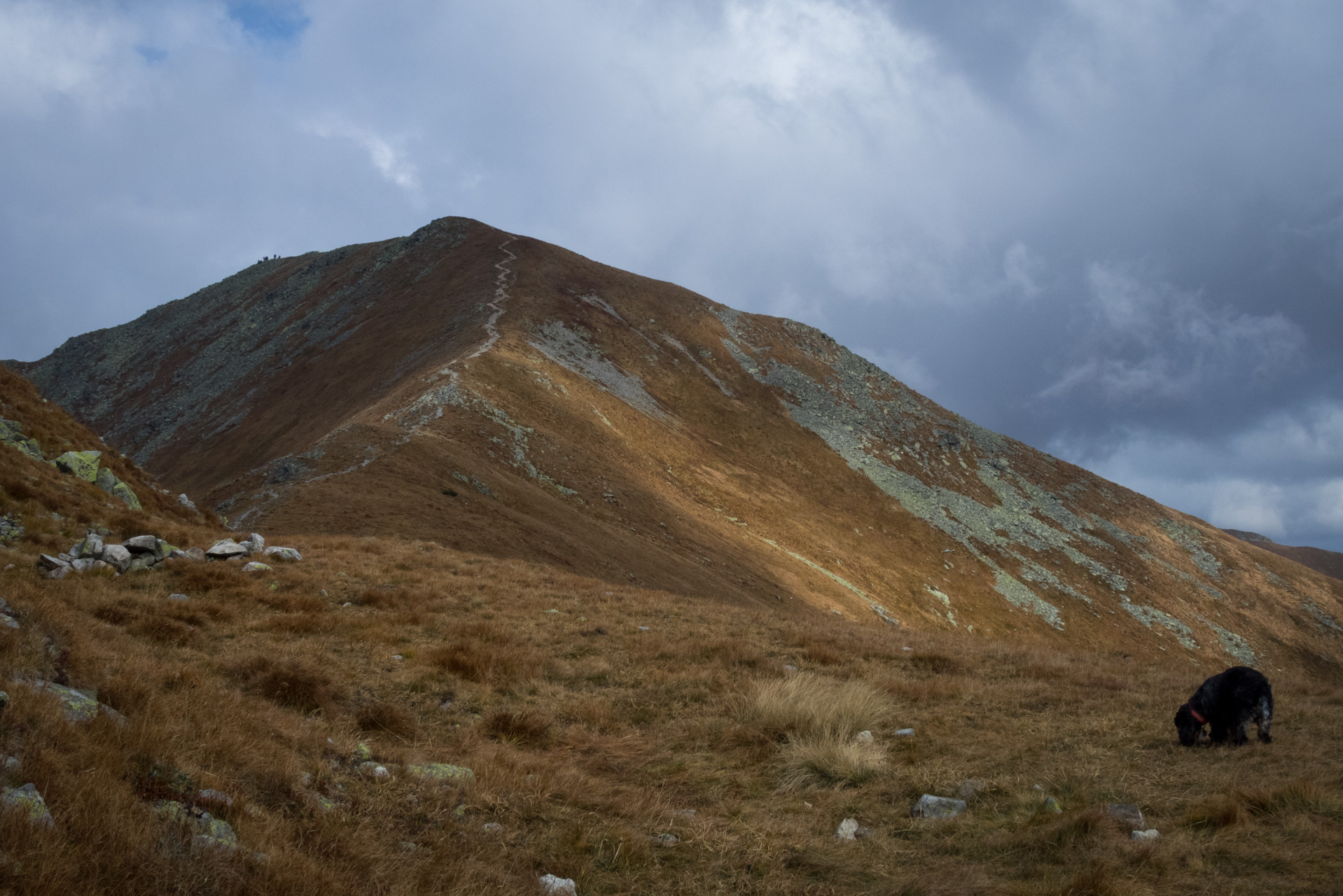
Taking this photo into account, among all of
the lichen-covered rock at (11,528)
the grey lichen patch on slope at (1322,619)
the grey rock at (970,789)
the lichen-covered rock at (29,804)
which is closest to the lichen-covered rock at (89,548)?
the lichen-covered rock at (11,528)

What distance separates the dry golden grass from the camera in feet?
13.8

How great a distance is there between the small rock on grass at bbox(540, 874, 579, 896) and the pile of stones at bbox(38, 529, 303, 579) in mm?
8947

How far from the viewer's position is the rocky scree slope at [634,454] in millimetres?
27234

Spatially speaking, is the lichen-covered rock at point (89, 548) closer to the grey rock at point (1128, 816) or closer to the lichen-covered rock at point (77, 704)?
the lichen-covered rock at point (77, 704)

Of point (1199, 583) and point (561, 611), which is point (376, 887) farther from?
point (1199, 583)

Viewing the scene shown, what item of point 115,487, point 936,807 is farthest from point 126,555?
point 936,807

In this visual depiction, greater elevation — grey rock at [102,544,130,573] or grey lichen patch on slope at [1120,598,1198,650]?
grey lichen patch on slope at [1120,598,1198,650]

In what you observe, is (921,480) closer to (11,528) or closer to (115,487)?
(115,487)

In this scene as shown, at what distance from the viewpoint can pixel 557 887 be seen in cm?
464

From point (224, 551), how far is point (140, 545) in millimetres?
1415

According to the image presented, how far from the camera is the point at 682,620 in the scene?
14.2 metres

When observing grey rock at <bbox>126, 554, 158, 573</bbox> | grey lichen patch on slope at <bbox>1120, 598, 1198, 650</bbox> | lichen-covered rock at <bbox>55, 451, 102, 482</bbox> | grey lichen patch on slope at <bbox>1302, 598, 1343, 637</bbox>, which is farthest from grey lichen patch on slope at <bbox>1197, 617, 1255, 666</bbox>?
lichen-covered rock at <bbox>55, 451, 102, 482</bbox>

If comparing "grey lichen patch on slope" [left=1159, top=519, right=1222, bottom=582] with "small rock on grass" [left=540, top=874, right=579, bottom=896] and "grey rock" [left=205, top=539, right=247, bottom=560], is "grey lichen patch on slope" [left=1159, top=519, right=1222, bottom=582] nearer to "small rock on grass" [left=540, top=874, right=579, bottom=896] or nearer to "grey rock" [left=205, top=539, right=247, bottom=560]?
"grey rock" [left=205, top=539, right=247, bottom=560]

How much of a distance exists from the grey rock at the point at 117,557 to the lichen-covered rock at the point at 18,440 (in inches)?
183
